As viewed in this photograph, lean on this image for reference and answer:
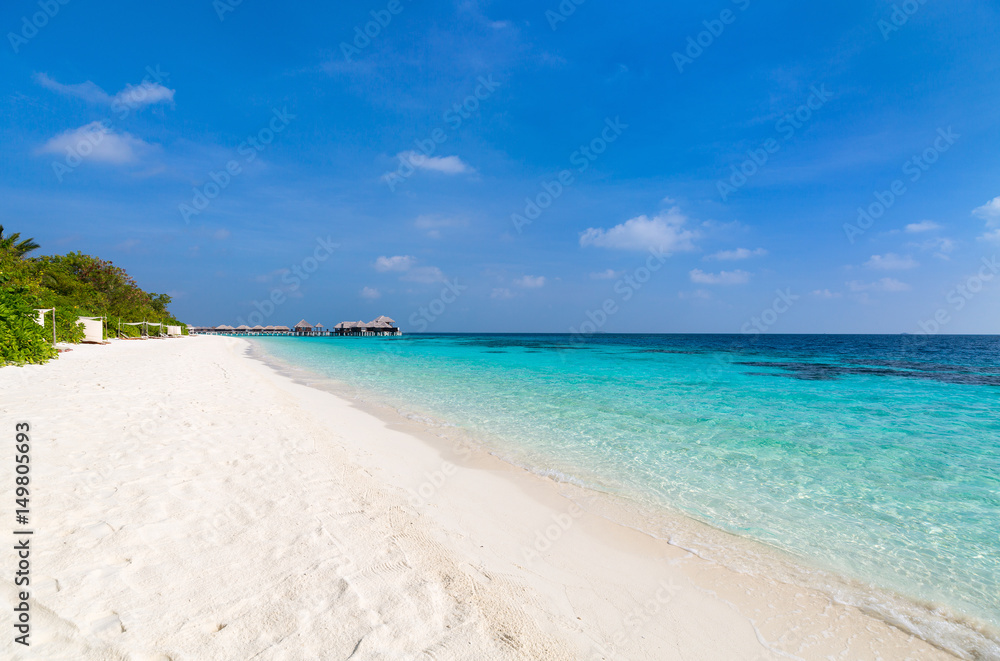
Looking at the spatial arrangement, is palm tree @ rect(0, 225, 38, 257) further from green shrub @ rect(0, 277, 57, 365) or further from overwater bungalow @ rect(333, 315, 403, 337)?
overwater bungalow @ rect(333, 315, 403, 337)

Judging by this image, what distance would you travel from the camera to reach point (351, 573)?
3039 mm

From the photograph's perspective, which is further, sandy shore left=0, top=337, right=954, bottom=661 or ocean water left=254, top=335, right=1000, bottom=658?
ocean water left=254, top=335, right=1000, bottom=658

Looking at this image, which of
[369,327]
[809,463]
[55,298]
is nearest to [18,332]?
[55,298]

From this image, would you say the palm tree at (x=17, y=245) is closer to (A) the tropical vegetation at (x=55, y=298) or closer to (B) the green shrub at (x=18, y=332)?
(A) the tropical vegetation at (x=55, y=298)

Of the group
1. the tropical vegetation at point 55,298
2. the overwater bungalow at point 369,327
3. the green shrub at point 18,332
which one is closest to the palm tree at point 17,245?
the tropical vegetation at point 55,298

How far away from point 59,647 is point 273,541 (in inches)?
54.2

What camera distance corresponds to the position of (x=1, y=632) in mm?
2131

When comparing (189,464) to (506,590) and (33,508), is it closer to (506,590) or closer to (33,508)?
(33,508)

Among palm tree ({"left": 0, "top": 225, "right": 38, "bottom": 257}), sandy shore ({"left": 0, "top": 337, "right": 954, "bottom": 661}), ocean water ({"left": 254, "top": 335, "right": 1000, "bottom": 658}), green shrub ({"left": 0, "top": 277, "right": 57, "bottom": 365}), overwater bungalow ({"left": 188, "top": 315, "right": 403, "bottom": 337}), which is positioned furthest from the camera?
overwater bungalow ({"left": 188, "top": 315, "right": 403, "bottom": 337})

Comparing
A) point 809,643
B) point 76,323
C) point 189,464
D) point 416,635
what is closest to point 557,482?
point 809,643

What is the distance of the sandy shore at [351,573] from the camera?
2387mm

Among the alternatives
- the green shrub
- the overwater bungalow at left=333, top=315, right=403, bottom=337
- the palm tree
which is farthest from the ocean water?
the overwater bungalow at left=333, top=315, right=403, bottom=337

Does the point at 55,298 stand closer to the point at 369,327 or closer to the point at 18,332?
the point at 18,332

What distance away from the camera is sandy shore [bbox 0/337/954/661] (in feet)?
7.83
